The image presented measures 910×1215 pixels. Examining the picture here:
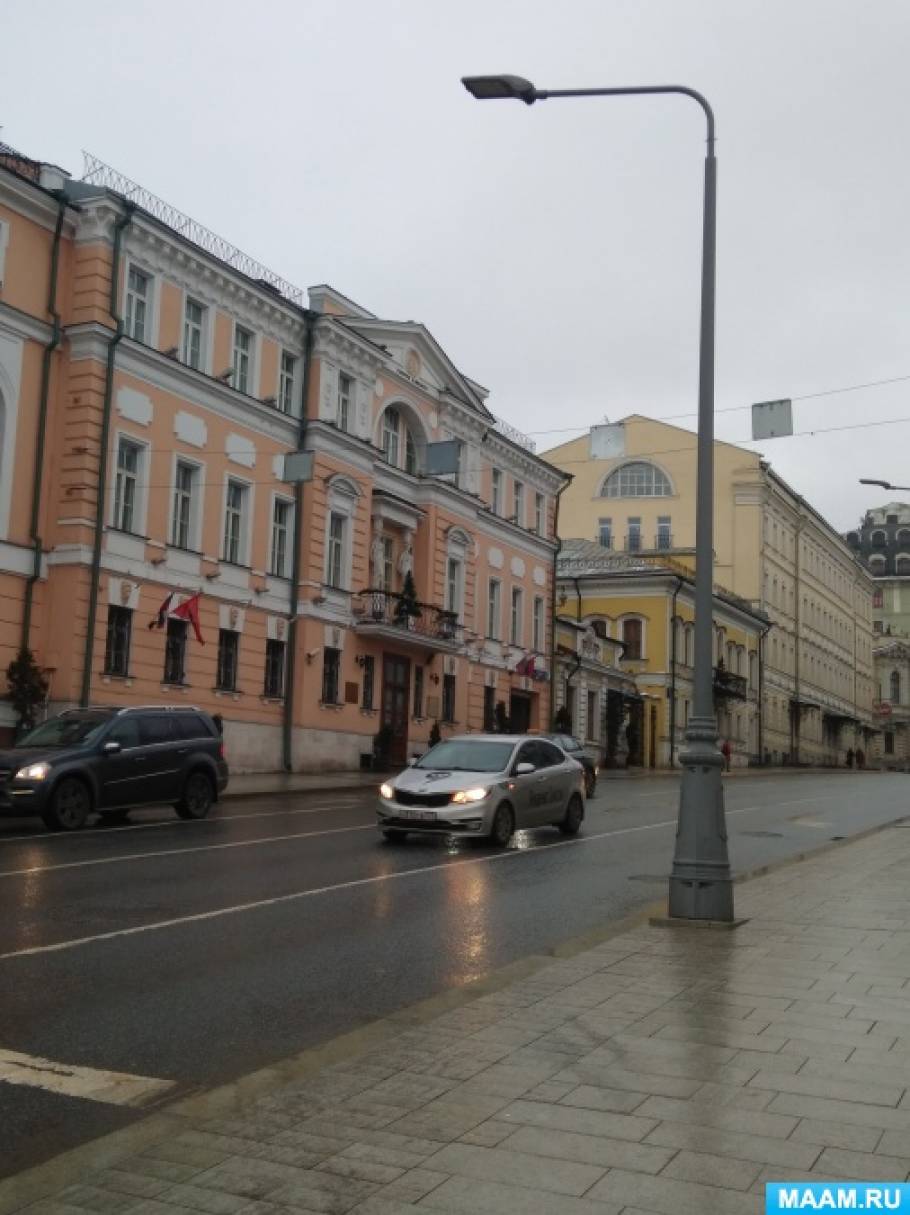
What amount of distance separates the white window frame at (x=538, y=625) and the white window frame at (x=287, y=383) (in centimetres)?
1739

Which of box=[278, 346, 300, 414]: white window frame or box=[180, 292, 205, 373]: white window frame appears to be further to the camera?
box=[278, 346, 300, 414]: white window frame

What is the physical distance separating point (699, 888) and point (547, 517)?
42493mm

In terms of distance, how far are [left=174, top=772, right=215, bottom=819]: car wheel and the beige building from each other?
165ft

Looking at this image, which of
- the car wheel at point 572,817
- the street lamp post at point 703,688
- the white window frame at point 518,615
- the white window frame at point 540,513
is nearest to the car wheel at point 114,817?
the car wheel at point 572,817

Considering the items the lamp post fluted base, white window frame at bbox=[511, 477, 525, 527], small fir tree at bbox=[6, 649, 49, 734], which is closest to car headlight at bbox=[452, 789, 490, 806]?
the lamp post fluted base

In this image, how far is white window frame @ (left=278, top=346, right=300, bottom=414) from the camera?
3550 centimetres

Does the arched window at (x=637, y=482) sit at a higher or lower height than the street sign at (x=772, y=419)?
higher

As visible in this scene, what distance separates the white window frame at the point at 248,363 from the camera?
1324 inches

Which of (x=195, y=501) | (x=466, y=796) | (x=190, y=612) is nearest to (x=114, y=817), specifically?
(x=466, y=796)

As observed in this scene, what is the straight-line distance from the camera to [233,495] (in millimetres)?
34031

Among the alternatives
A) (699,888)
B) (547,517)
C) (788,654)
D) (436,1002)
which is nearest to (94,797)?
(699,888)

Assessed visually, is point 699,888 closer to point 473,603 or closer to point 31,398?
point 31,398

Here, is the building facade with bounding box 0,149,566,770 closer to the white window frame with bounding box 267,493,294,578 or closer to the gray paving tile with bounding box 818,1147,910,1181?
the white window frame with bounding box 267,493,294,578

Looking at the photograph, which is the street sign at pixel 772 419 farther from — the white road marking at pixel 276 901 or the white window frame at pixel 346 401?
the white window frame at pixel 346 401
